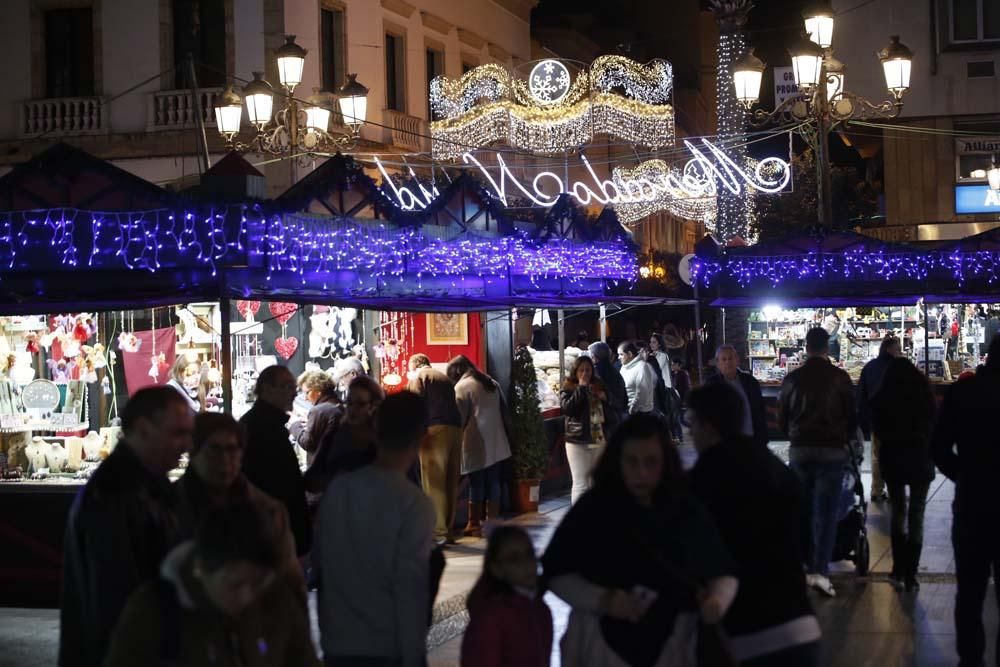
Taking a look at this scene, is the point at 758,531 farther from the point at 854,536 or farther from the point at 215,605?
the point at 854,536

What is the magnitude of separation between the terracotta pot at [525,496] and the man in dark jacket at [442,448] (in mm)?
1884

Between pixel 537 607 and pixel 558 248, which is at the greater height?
pixel 558 248

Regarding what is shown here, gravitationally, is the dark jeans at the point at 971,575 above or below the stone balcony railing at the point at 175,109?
below

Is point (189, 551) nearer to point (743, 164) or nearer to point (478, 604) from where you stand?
point (478, 604)

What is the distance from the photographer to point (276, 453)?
7.92 m

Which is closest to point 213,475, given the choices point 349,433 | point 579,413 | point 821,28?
point 349,433

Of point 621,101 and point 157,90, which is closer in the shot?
point 621,101

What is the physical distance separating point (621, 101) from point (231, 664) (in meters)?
17.5

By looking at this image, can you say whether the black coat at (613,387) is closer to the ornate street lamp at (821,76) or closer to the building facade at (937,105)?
the ornate street lamp at (821,76)

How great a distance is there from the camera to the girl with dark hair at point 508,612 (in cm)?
Answer: 530

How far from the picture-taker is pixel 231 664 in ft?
13.4

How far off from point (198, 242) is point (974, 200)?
80.8 feet

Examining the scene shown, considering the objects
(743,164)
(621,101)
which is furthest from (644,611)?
(743,164)

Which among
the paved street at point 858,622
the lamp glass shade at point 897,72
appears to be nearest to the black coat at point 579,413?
the paved street at point 858,622
